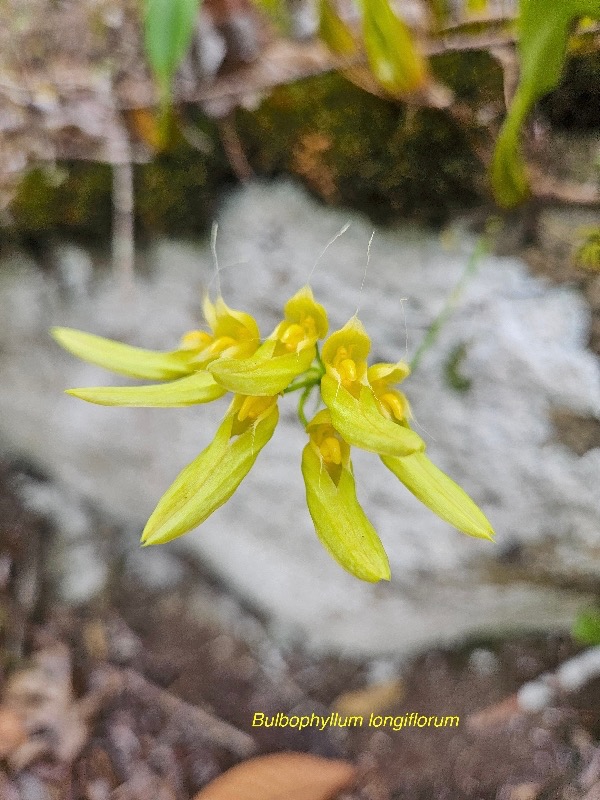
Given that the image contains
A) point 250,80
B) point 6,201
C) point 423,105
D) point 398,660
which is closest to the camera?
point 423,105

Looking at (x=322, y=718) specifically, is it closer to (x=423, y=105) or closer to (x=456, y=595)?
(x=456, y=595)

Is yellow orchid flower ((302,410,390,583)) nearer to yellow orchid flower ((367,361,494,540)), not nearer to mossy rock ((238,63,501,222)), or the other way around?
yellow orchid flower ((367,361,494,540))

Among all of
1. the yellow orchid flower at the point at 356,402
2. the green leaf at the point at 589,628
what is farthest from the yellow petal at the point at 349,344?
the green leaf at the point at 589,628

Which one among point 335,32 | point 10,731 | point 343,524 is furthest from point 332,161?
point 10,731

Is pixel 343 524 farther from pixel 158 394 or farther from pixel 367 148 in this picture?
pixel 367 148

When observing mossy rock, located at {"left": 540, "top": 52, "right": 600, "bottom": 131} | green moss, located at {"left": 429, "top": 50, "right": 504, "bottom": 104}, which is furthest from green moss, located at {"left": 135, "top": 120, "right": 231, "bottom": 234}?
mossy rock, located at {"left": 540, "top": 52, "right": 600, "bottom": 131}

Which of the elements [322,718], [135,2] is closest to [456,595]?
[322,718]
